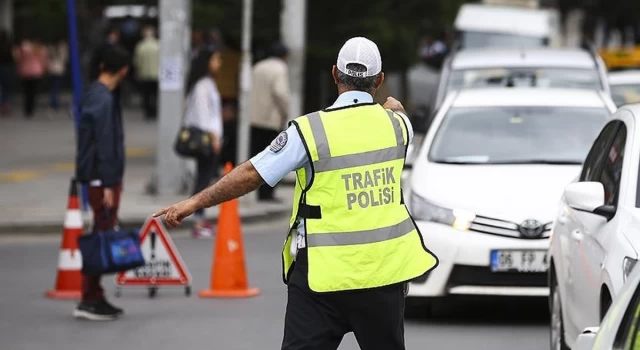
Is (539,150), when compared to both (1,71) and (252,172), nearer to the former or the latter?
(252,172)

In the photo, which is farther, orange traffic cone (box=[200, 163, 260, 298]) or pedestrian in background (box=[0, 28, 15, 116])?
pedestrian in background (box=[0, 28, 15, 116])

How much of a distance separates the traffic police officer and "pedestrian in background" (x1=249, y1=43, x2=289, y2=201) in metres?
12.0

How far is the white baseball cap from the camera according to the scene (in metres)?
5.98

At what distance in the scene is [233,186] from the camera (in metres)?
5.91

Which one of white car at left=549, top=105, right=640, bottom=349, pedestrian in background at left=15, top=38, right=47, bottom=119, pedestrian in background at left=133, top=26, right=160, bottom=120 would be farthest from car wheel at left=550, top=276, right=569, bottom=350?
pedestrian in background at left=15, top=38, right=47, bottom=119

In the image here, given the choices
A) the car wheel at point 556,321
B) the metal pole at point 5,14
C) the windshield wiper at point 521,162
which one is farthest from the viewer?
the metal pole at point 5,14

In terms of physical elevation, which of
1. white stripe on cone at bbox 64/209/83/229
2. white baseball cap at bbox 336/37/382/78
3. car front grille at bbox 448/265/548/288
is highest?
white baseball cap at bbox 336/37/382/78

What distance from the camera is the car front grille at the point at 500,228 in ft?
32.6

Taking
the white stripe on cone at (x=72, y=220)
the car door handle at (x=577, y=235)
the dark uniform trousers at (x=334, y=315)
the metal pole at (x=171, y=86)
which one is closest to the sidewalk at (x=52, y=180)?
the metal pole at (x=171, y=86)

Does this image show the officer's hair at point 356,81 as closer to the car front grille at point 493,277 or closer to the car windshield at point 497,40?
the car front grille at point 493,277

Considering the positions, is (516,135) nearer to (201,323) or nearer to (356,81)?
(201,323)

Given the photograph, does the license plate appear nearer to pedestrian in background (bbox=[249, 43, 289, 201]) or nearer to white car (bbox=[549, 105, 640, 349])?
white car (bbox=[549, 105, 640, 349])

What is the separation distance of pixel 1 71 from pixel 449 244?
25.9 m

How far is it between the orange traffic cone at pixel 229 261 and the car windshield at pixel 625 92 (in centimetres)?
621
